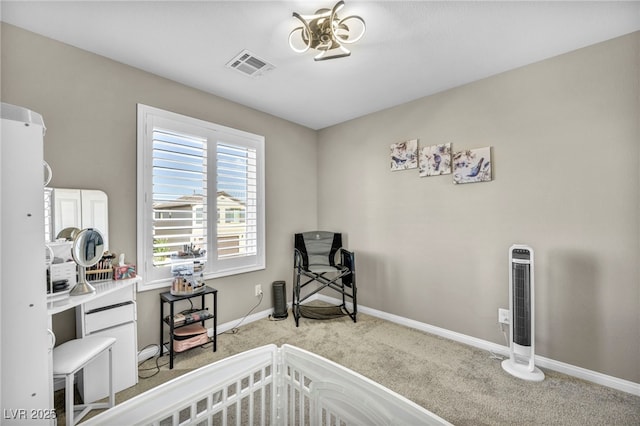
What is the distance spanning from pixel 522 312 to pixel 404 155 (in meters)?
1.76

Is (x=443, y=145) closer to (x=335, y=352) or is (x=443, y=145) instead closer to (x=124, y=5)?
(x=335, y=352)

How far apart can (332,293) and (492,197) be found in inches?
87.2

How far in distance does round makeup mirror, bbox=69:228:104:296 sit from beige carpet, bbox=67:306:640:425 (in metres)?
0.79

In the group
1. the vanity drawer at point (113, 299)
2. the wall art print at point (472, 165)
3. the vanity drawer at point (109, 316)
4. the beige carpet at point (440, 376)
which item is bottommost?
the beige carpet at point (440, 376)

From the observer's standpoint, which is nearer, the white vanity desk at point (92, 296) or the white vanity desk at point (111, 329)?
the white vanity desk at point (92, 296)

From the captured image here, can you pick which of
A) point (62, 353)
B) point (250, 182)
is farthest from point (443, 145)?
point (62, 353)

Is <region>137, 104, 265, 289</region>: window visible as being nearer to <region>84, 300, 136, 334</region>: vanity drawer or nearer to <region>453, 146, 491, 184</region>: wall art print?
<region>84, 300, 136, 334</region>: vanity drawer

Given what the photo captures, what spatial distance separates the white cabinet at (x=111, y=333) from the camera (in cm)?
169

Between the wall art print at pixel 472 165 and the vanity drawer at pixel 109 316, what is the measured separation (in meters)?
2.92

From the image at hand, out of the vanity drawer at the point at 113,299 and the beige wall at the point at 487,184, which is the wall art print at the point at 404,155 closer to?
the beige wall at the point at 487,184

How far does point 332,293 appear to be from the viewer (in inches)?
142

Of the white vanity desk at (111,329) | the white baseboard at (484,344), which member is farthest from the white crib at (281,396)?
the white baseboard at (484,344)

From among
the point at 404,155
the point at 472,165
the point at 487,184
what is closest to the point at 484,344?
the point at 487,184

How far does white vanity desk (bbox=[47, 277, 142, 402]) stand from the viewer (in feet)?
5.53
